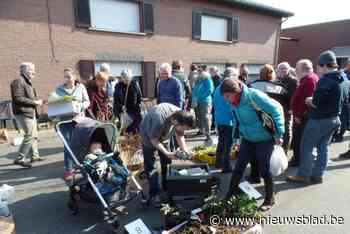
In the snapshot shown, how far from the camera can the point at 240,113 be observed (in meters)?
2.64

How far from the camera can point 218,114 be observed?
367cm

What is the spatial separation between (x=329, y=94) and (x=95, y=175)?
3158mm

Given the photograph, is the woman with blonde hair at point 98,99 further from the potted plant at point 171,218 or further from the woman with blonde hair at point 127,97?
the potted plant at point 171,218

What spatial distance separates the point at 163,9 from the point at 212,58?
3.60 m

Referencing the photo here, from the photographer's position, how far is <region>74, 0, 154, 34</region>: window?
26.9 feet

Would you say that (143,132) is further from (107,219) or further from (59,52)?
(59,52)

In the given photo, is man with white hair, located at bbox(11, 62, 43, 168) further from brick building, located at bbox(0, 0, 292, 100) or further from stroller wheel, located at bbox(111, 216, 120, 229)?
brick building, located at bbox(0, 0, 292, 100)

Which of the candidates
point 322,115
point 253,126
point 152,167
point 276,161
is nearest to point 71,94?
point 152,167

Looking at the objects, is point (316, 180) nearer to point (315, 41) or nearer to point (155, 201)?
point (155, 201)

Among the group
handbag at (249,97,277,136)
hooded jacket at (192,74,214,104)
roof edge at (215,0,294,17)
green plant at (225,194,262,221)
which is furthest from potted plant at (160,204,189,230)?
roof edge at (215,0,294,17)

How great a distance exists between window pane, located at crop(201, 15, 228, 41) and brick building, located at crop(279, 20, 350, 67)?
876 centimetres

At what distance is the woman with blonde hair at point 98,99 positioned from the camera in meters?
4.02

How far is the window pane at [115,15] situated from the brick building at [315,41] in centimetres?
1415

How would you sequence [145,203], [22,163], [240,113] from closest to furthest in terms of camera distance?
[240,113] → [145,203] → [22,163]
